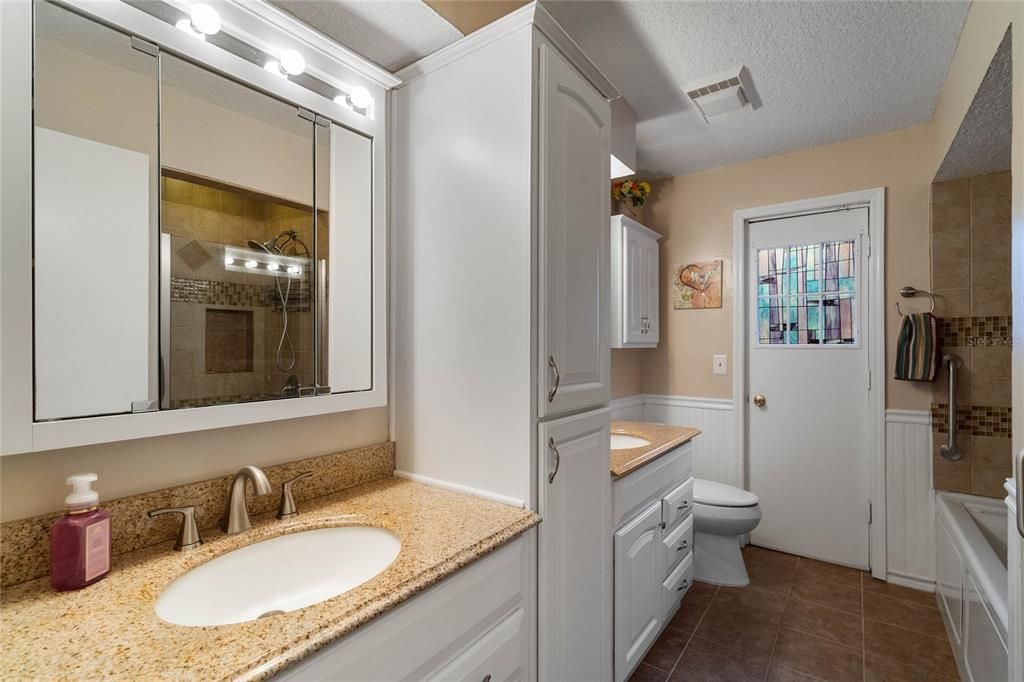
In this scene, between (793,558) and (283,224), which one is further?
(793,558)

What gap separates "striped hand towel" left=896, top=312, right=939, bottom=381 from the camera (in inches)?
93.0

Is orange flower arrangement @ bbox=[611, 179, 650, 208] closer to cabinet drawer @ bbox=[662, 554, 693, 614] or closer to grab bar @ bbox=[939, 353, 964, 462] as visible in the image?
grab bar @ bbox=[939, 353, 964, 462]

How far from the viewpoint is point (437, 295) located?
4.67ft

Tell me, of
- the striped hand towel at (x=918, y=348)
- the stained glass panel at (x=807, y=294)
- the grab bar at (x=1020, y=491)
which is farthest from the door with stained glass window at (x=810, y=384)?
the grab bar at (x=1020, y=491)

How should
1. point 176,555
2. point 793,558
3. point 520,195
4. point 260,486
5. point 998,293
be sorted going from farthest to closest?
point 793,558 < point 998,293 < point 520,195 < point 260,486 < point 176,555

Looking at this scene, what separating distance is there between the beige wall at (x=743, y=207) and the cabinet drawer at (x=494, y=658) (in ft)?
6.54

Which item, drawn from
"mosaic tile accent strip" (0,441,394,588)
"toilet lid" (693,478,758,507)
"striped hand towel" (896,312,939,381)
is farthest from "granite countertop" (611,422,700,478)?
"striped hand towel" (896,312,939,381)

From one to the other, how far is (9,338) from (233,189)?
0.54 m

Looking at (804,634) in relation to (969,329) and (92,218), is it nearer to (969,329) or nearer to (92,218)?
(969,329)

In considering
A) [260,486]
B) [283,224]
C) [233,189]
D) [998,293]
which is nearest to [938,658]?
[998,293]

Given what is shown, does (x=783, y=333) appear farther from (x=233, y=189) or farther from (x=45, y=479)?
(x=45, y=479)

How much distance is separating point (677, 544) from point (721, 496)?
0.57 meters

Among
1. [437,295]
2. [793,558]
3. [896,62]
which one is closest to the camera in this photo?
[437,295]

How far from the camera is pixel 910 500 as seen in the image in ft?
8.26
